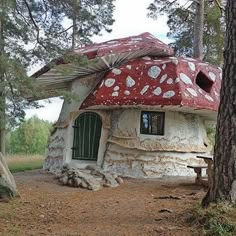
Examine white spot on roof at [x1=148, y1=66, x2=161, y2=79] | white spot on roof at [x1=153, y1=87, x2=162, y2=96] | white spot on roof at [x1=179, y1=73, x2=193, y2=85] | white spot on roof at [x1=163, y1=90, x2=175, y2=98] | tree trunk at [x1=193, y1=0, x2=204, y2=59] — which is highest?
tree trunk at [x1=193, y1=0, x2=204, y2=59]

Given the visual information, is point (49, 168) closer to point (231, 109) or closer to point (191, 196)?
point (191, 196)

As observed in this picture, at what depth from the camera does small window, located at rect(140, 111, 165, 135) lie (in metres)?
12.5

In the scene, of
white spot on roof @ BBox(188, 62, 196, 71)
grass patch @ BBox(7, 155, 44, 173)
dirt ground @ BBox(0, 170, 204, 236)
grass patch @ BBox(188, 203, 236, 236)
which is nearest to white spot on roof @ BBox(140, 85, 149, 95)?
white spot on roof @ BBox(188, 62, 196, 71)

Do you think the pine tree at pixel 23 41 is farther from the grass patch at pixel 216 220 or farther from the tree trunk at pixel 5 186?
the grass patch at pixel 216 220

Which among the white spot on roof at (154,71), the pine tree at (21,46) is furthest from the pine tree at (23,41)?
the white spot on roof at (154,71)

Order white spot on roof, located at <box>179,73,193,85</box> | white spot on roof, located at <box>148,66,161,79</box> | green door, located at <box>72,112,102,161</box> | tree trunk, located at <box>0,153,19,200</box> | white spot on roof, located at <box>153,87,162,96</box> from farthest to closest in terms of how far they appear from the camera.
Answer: green door, located at <box>72,112,102,161</box> → white spot on roof, located at <box>148,66,161,79</box> → white spot on roof, located at <box>179,73,193,85</box> → white spot on roof, located at <box>153,87,162,96</box> → tree trunk, located at <box>0,153,19,200</box>

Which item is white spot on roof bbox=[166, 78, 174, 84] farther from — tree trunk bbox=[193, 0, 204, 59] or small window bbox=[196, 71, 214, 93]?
tree trunk bbox=[193, 0, 204, 59]

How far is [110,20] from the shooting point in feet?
66.5

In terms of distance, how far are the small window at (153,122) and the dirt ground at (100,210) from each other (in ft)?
7.83

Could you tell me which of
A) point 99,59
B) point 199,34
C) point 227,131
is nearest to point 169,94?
point 99,59

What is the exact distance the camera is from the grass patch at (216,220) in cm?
465

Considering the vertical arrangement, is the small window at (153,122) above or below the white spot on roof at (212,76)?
below

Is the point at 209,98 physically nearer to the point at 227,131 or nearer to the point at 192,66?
the point at 192,66

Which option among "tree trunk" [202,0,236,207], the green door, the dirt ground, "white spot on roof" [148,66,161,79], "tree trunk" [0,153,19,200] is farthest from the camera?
the green door
